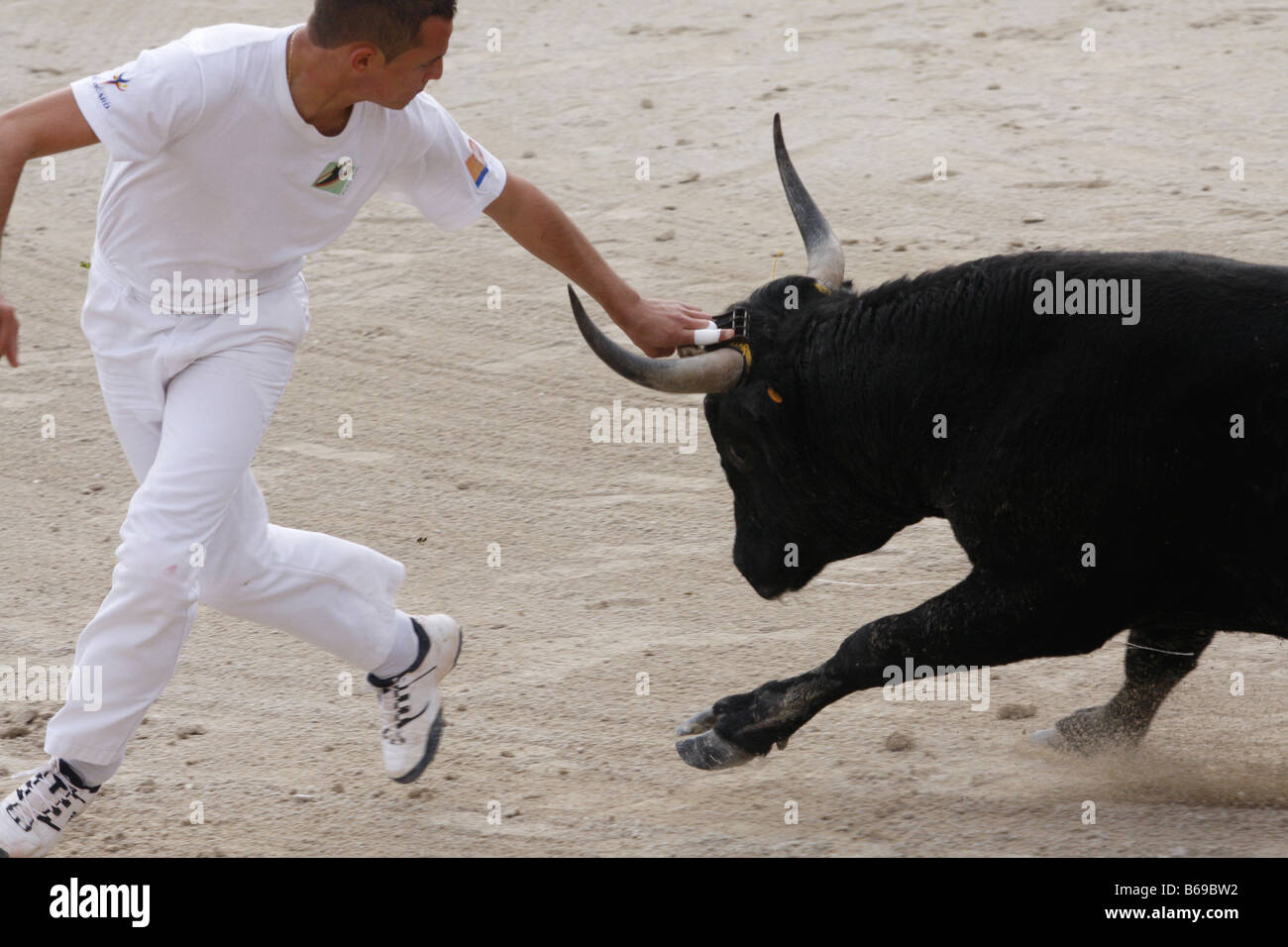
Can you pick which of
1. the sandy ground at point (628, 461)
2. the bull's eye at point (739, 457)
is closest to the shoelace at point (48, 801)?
the sandy ground at point (628, 461)

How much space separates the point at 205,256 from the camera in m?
3.91

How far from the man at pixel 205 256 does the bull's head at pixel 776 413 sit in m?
0.83

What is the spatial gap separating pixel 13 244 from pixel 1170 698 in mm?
6839

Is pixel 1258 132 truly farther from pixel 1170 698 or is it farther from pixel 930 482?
pixel 930 482

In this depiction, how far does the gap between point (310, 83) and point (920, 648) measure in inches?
80.7

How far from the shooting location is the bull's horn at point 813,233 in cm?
489

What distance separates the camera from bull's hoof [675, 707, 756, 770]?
4559mm

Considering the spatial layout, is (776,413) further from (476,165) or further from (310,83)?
(310,83)

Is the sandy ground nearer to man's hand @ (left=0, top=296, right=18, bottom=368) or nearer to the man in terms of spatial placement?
the man

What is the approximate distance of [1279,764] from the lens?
15.0 feet

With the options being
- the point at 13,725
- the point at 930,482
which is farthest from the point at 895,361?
the point at 13,725

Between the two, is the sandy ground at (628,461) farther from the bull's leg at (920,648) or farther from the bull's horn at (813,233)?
the bull's horn at (813,233)

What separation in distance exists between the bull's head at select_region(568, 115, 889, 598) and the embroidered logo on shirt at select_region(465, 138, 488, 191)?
1.96 ft

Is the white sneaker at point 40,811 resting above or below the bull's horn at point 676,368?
below
